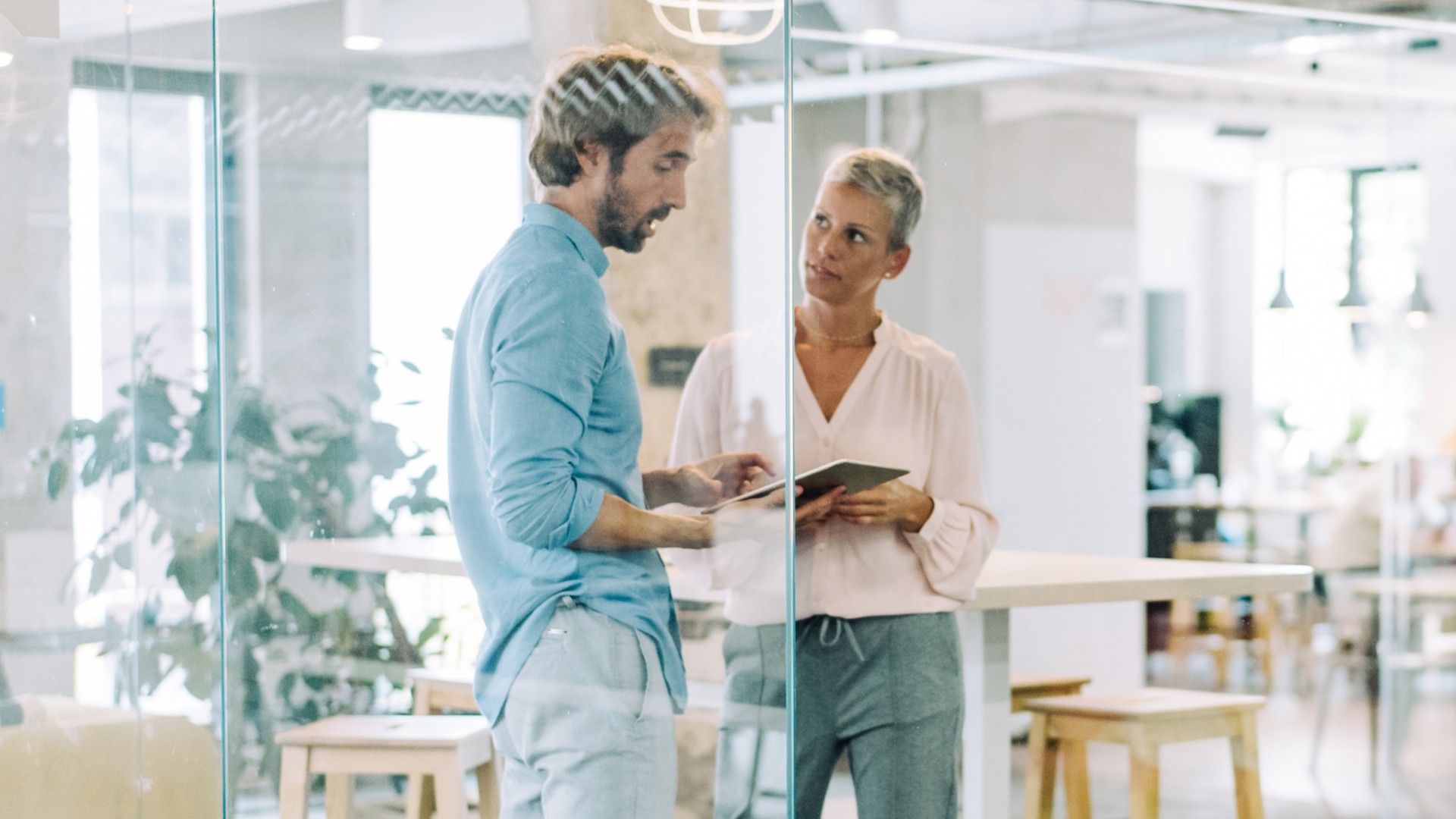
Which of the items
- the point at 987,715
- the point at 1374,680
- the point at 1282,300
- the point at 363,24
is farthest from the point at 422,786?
the point at 1374,680

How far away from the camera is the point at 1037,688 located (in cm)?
253

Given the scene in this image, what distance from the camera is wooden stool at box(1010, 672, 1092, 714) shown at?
8.25 feet

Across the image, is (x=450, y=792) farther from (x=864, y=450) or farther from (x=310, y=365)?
(x=864, y=450)

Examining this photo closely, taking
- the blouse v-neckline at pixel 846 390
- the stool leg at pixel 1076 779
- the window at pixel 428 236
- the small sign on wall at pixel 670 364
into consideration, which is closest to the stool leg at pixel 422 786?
the window at pixel 428 236

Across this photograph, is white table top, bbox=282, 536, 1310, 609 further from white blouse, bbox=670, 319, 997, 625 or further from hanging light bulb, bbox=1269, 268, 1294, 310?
hanging light bulb, bbox=1269, 268, 1294, 310

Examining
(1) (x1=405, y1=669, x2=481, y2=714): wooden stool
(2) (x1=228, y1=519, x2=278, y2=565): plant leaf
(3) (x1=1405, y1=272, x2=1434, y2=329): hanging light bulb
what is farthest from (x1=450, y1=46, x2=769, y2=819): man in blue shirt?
(3) (x1=1405, y1=272, x2=1434, y2=329): hanging light bulb

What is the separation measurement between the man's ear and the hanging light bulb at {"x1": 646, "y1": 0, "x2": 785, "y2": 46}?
0.59ft

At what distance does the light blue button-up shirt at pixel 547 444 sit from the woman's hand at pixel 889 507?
349mm

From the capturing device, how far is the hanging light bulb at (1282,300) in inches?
148

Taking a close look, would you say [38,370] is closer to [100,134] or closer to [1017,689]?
[100,134]

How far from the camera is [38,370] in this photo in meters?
2.30

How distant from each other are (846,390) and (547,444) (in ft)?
1.74

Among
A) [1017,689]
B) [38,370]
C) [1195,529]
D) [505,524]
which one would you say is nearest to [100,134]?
[38,370]

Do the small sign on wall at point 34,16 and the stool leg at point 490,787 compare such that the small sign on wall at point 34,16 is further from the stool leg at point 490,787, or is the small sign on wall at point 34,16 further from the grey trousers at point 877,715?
the grey trousers at point 877,715
